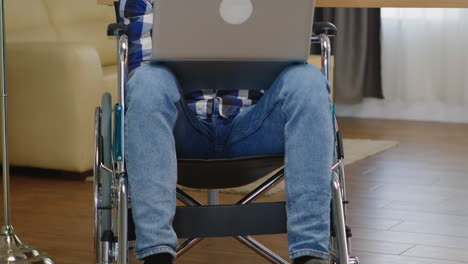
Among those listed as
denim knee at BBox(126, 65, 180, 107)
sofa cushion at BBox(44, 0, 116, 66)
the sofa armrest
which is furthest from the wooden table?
sofa cushion at BBox(44, 0, 116, 66)

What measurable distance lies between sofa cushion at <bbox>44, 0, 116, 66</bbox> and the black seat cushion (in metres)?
2.15

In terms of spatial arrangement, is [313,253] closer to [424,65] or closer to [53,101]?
[53,101]

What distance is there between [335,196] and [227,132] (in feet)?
0.98

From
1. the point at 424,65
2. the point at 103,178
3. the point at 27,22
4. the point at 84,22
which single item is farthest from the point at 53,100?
the point at 424,65

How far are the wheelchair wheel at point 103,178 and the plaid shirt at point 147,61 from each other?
17 centimetres

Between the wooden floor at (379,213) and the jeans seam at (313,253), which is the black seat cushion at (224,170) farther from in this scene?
the wooden floor at (379,213)

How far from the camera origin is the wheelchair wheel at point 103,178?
6.30 ft

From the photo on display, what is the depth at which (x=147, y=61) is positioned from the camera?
81.7 inches

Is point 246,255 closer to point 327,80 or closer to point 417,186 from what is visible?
point 327,80

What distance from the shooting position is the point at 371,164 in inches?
151

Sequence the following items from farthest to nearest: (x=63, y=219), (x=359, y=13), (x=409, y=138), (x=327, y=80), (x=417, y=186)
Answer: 1. (x=359, y=13)
2. (x=409, y=138)
3. (x=417, y=186)
4. (x=63, y=219)
5. (x=327, y=80)

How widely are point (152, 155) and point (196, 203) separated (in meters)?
0.27

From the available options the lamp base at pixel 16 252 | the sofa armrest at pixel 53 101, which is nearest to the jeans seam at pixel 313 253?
the lamp base at pixel 16 252

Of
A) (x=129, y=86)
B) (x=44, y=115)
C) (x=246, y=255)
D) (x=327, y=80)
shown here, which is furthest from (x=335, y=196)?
(x=44, y=115)
